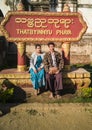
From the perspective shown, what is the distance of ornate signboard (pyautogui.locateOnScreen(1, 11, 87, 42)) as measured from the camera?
25.9ft

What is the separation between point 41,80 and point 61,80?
520 millimetres

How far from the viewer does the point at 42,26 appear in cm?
797

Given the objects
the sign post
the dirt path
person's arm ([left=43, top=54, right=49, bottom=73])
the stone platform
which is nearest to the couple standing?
person's arm ([left=43, top=54, right=49, bottom=73])

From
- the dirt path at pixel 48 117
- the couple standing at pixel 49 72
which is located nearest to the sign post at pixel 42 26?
the couple standing at pixel 49 72

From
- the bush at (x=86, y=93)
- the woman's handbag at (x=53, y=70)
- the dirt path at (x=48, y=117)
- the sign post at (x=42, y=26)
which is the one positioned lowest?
the bush at (x=86, y=93)

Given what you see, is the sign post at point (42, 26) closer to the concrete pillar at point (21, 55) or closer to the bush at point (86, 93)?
the concrete pillar at point (21, 55)

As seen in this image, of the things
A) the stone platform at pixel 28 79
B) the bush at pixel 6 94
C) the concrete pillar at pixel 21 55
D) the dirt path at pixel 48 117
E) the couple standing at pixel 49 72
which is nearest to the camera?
the dirt path at pixel 48 117

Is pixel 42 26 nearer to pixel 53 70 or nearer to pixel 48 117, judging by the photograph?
pixel 53 70

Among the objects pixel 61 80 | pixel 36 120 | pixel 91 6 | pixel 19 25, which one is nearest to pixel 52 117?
pixel 36 120

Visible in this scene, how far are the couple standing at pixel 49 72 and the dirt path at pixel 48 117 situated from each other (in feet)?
2.31

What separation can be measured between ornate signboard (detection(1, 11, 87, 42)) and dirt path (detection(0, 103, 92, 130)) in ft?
7.02

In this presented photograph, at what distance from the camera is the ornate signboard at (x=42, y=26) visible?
788 cm

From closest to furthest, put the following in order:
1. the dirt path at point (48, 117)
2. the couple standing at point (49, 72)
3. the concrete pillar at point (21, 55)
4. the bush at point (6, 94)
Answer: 1. the dirt path at point (48, 117)
2. the bush at point (6, 94)
3. the couple standing at point (49, 72)
4. the concrete pillar at point (21, 55)

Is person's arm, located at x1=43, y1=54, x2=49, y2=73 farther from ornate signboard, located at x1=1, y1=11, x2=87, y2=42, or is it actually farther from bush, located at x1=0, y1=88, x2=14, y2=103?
bush, located at x1=0, y1=88, x2=14, y2=103
